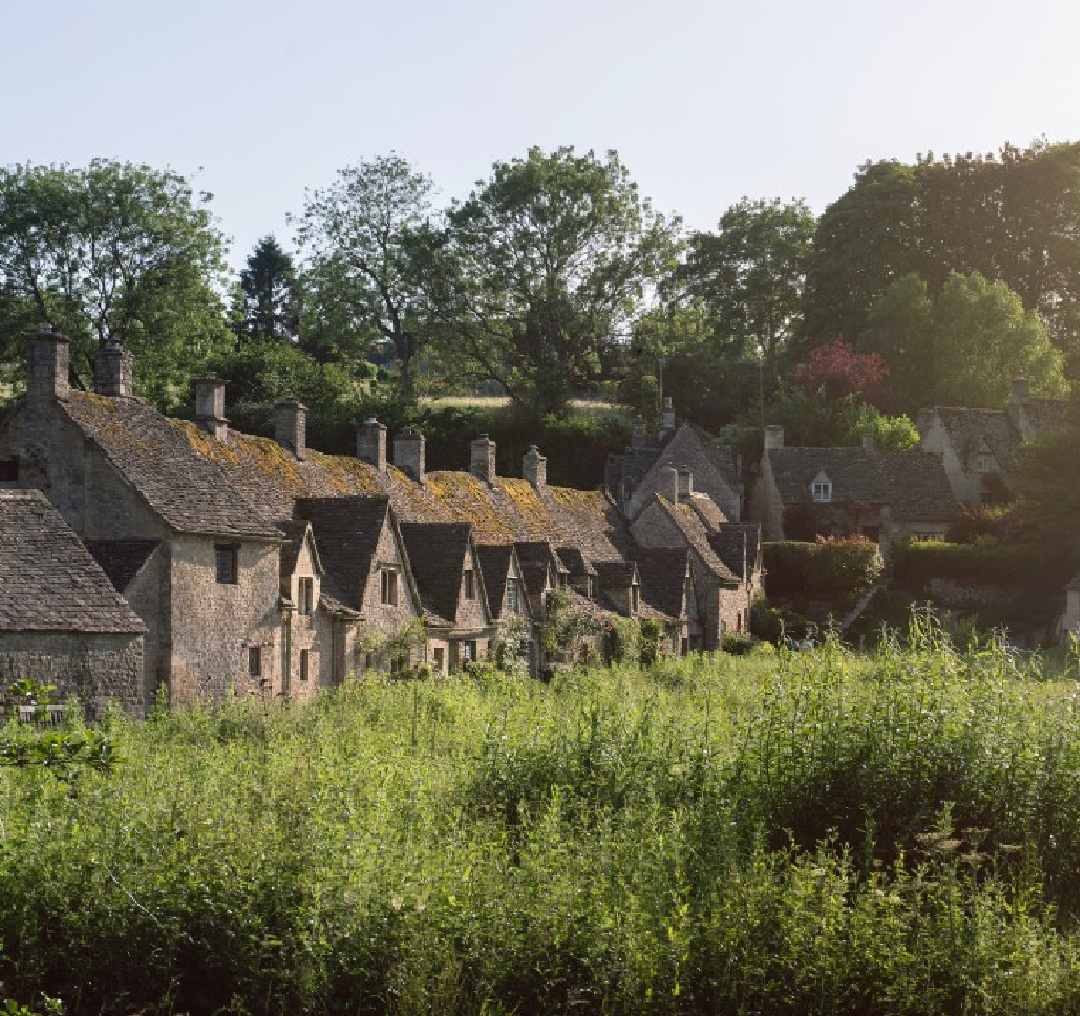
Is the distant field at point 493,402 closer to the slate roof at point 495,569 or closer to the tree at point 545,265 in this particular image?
the tree at point 545,265

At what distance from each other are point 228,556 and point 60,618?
22.7 ft

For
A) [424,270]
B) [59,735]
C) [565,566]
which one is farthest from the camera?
[424,270]

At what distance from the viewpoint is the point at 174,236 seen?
249 ft

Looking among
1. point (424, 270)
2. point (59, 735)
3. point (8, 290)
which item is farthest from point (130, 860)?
point (424, 270)

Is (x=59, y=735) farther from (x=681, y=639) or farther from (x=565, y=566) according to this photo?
(x=681, y=639)

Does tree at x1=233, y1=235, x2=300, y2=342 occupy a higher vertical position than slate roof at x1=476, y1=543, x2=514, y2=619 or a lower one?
higher

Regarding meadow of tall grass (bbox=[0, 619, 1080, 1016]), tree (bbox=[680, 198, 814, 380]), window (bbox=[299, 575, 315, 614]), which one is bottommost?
meadow of tall grass (bbox=[0, 619, 1080, 1016])

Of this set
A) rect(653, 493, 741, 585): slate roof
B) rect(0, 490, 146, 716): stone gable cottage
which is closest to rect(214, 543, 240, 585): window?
rect(0, 490, 146, 716): stone gable cottage

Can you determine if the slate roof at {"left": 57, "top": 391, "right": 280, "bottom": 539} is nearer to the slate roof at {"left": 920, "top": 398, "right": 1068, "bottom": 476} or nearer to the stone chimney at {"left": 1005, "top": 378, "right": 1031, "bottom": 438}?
the slate roof at {"left": 920, "top": 398, "right": 1068, "bottom": 476}

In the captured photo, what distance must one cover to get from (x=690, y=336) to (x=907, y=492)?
47.5 ft

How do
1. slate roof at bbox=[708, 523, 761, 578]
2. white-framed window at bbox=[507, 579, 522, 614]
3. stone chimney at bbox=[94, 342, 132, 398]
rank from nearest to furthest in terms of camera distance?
stone chimney at bbox=[94, 342, 132, 398]
white-framed window at bbox=[507, 579, 522, 614]
slate roof at bbox=[708, 523, 761, 578]

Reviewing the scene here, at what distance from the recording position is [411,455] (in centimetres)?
5791

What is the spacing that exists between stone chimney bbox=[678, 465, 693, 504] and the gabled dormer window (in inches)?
307

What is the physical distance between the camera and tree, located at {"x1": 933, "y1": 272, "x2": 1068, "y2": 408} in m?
92.8
